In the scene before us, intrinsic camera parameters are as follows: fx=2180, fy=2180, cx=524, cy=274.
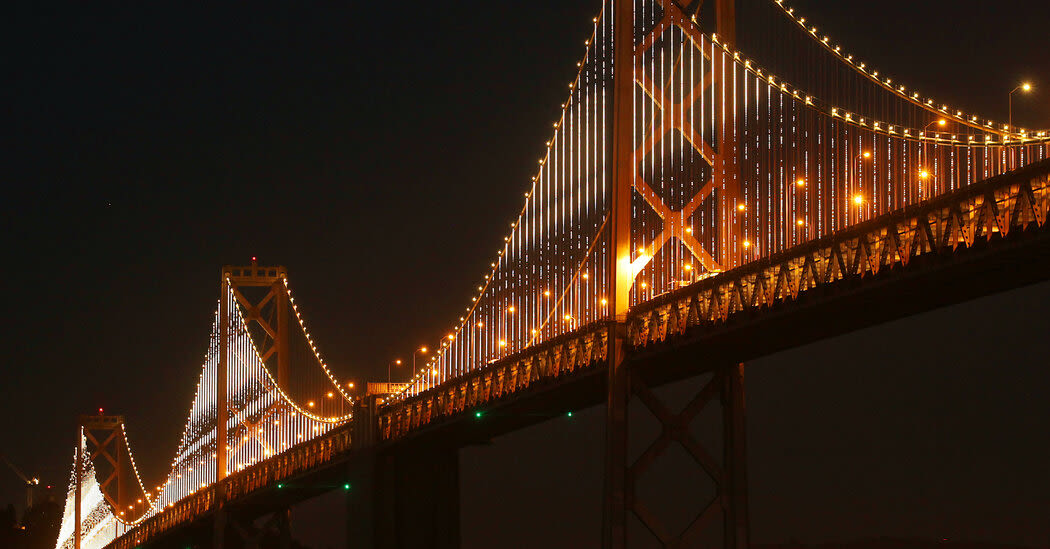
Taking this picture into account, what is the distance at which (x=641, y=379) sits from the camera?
38.4m

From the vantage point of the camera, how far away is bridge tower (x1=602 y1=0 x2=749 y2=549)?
120ft

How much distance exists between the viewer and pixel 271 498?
218ft

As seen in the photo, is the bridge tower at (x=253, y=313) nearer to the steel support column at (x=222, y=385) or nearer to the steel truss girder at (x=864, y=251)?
the steel support column at (x=222, y=385)

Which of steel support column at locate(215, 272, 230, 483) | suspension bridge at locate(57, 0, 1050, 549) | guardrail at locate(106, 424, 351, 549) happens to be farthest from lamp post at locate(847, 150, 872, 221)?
steel support column at locate(215, 272, 230, 483)

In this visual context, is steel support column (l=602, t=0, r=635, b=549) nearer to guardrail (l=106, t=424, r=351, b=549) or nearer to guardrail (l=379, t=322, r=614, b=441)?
guardrail (l=379, t=322, r=614, b=441)

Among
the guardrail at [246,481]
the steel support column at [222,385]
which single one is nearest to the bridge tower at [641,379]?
the guardrail at [246,481]

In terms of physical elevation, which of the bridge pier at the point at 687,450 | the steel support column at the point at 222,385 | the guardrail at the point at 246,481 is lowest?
the bridge pier at the point at 687,450

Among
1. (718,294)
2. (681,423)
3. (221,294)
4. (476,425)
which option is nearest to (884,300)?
(718,294)

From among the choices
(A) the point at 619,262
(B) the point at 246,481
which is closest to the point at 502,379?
(A) the point at 619,262

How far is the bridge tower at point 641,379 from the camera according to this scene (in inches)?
1438

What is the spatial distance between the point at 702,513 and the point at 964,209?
10.5m

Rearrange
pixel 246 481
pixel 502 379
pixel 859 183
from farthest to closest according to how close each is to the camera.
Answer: pixel 246 481, pixel 502 379, pixel 859 183

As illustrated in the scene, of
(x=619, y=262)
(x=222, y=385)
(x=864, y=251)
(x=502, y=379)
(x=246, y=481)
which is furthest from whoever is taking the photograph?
(x=222, y=385)

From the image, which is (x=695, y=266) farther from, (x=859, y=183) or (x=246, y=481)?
(x=246, y=481)
